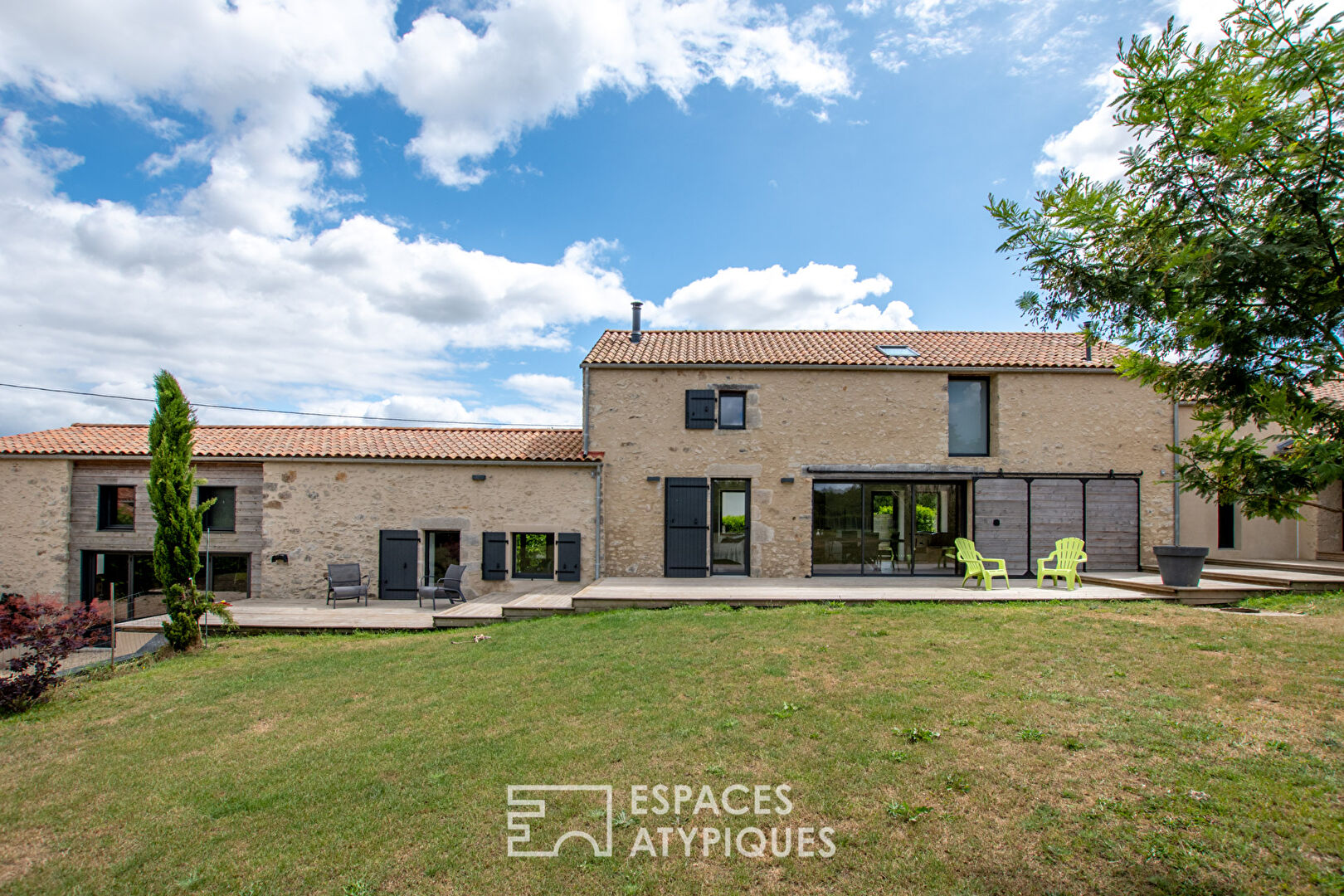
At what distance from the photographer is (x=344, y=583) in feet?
43.3

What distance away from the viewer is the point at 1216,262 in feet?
8.90

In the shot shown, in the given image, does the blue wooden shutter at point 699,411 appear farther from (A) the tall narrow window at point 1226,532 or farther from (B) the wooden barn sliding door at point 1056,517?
(A) the tall narrow window at point 1226,532

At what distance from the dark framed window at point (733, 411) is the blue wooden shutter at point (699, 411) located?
0.33 metres

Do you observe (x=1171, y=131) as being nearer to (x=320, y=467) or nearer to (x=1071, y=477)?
(x=1071, y=477)

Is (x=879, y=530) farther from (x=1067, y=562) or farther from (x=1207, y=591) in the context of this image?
(x=1207, y=591)

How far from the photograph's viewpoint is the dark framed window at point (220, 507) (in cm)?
1415

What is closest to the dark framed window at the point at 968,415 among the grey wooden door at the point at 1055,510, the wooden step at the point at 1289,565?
the grey wooden door at the point at 1055,510

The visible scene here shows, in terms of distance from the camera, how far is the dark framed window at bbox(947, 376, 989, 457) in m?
14.2

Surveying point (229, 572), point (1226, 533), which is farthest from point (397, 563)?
point (1226, 533)

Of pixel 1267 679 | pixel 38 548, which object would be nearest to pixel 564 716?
pixel 1267 679

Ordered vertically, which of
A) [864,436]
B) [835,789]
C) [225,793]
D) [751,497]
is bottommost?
[225,793]

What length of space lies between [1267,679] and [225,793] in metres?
9.06

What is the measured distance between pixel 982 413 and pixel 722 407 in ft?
19.5

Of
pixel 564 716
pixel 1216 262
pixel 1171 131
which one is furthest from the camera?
pixel 564 716
